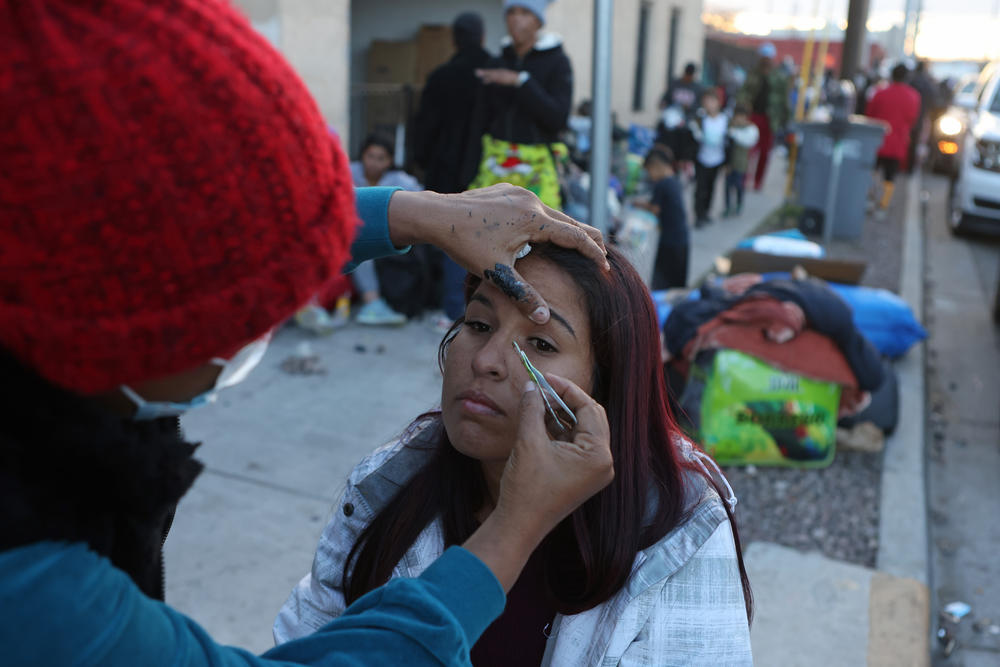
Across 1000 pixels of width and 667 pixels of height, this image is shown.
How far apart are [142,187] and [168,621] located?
443 millimetres

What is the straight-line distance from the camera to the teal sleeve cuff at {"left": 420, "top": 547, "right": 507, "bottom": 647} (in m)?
1.07

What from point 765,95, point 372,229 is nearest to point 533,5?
point 372,229

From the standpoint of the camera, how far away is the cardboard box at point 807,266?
596cm

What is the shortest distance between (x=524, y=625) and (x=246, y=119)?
1.24 m

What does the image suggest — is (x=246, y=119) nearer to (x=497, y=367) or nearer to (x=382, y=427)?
(x=497, y=367)

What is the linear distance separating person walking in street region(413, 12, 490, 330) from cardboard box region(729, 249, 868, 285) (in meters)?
1.96

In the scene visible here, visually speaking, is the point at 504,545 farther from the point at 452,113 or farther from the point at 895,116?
the point at 895,116

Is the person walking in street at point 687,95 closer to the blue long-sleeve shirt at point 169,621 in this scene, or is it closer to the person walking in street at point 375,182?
the person walking in street at point 375,182

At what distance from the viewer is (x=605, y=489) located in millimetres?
1749

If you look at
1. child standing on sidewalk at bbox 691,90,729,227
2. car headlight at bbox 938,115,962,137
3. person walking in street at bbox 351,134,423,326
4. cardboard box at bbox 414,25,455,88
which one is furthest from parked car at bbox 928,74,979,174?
person walking in street at bbox 351,134,423,326

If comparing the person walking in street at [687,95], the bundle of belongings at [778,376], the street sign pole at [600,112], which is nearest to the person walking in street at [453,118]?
the street sign pole at [600,112]

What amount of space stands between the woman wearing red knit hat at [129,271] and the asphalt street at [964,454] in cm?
332

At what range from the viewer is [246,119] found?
33.3 inches

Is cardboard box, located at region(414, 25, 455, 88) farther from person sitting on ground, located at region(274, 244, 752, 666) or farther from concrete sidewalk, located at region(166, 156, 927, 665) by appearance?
person sitting on ground, located at region(274, 244, 752, 666)
